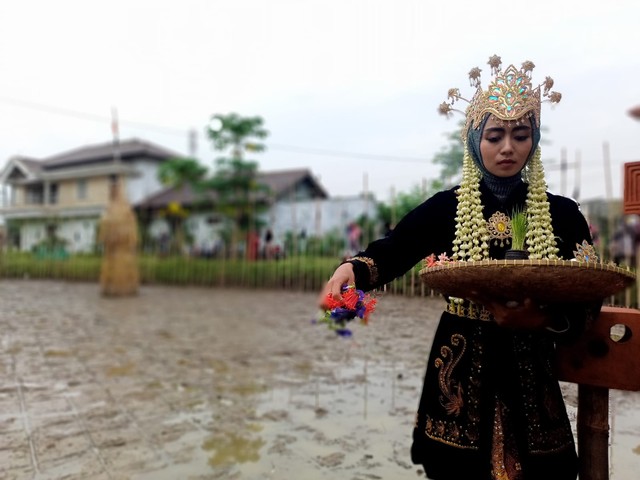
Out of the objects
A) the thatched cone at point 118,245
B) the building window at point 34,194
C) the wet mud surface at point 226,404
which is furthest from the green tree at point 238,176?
the building window at point 34,194

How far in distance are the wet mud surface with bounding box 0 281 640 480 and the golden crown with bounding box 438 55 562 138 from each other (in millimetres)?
1105

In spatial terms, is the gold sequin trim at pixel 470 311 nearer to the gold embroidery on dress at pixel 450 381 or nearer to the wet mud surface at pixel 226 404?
the gold embroidery on dress at pixel 450 381

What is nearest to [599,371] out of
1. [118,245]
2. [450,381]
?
[450,381]

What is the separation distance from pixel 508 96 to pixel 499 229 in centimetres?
44

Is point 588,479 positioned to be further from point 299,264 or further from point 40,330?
point 299,264

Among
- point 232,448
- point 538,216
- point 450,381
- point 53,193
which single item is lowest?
point 232,448

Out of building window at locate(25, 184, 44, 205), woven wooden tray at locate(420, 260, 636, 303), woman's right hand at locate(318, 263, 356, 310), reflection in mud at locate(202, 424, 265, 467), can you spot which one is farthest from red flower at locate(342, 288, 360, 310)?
building window at locate(25, 184, 44, 205)

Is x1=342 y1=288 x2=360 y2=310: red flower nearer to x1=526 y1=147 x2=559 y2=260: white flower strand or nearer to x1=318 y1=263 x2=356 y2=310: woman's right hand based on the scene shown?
x1=318 y1=263 x2=356 y2=310: woman's right hand

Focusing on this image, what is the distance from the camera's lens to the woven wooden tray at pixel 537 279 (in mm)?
1443

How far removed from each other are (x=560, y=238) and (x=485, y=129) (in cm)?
45

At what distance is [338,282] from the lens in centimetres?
185

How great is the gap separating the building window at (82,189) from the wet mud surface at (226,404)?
69.9 feet

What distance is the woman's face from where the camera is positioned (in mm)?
1833

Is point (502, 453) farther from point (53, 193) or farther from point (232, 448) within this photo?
point (53, 193)
